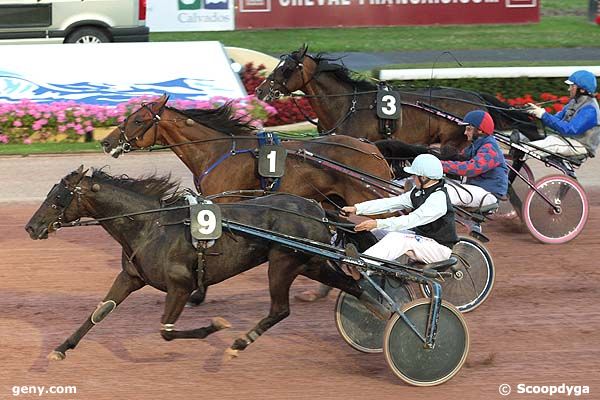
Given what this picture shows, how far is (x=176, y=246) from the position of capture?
6.45 m

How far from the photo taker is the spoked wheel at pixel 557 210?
9578mm

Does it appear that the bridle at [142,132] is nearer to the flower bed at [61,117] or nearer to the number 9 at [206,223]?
the number 9 at [206,223]

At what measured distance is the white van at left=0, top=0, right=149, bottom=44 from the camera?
16.8 meters

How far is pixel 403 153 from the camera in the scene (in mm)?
9039

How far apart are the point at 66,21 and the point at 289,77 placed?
7.99 metres

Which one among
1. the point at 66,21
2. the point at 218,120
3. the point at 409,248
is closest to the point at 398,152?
the point at 218,120

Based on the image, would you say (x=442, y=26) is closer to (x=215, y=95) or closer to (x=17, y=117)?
(x=215, y=95)

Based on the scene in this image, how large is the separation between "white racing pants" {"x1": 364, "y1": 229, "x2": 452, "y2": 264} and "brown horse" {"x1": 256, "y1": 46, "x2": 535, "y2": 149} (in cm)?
320

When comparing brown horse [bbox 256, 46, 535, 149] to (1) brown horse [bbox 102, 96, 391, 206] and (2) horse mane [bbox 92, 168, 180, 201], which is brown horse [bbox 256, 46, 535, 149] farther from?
(2) horse mane [bbox 92, 168, 180, 201]

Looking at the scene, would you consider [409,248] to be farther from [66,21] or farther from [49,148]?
[66,21]

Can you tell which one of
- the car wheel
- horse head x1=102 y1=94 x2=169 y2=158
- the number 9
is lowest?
the number 9

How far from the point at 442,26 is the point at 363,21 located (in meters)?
1.96

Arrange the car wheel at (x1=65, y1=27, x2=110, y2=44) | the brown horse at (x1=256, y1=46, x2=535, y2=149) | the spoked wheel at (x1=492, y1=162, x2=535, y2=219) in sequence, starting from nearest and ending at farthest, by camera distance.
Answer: the brown horse at (x1=256, y1=46, x2=535, y2=149), the spoked wheel at (x1=492, y1=162, x2=535, y2=219), the car wheel at (x1=65, y1=27, x2=110, y2=44)
